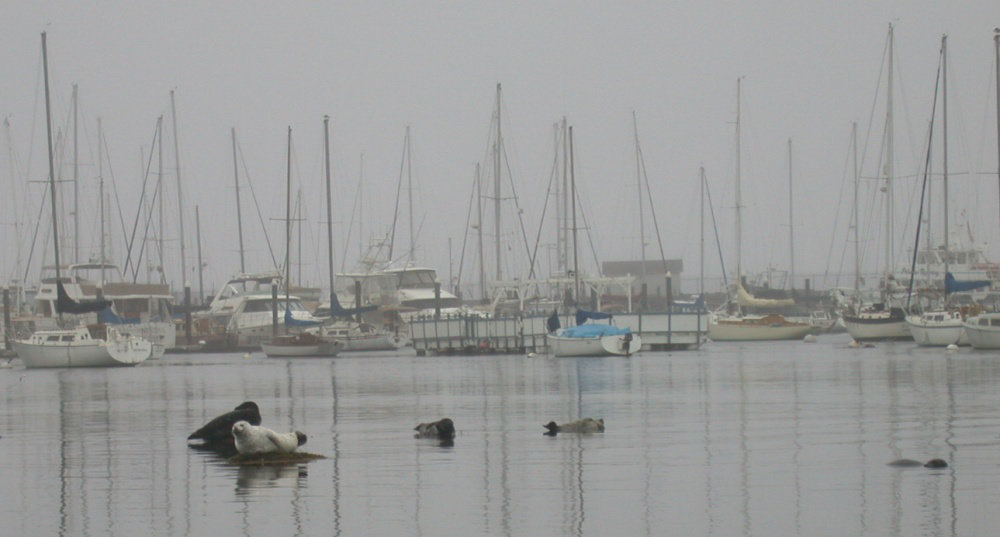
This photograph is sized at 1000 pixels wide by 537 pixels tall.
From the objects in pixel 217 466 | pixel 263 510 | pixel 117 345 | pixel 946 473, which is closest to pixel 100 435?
pixel 217 466

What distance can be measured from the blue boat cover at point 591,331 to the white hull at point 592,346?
28 cm

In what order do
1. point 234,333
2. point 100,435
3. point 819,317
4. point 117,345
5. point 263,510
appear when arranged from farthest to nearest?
A: point 819,317
point 234,333
point 117,345
point 100,435
point 263,510

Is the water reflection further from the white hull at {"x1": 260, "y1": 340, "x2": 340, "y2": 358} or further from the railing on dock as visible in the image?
the white hull at {"x1": 260, "y1": 340, "x2": 340, "y2": 358}

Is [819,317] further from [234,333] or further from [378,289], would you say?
[234,333]

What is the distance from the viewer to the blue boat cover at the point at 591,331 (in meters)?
86.1

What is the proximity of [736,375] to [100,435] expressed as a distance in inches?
1223

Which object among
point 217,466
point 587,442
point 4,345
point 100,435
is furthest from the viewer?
point 4,345

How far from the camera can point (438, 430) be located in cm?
3391

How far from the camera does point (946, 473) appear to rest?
25000 mm

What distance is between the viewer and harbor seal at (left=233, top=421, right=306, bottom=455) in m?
29.5

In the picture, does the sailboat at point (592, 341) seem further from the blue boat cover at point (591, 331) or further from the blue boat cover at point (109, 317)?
the blue boat cover at point (109, 317)

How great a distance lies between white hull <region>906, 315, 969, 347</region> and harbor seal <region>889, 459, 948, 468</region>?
60.4m

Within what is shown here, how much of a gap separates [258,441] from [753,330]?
9128 centimetres

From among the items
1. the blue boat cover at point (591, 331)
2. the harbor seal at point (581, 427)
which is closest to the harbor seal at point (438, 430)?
the harbor seal at point (581, 427)
